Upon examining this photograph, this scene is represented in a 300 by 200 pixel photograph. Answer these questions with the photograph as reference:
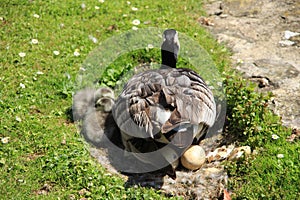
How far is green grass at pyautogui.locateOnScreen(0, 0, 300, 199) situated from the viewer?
5082 mm

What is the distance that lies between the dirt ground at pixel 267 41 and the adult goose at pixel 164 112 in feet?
4.77

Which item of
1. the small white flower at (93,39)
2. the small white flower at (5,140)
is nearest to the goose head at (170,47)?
the small white flower at (93,39)

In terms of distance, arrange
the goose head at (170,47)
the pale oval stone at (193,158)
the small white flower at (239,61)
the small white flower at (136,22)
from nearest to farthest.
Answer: the pale oval stone at (193,158) → the goose head at (170,47) → the small white flower at (239,61) → the small white flower at (136,22)

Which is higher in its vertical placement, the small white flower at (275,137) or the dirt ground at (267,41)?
the small white flower at (275,137)

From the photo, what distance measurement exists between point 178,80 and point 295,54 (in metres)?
3.00

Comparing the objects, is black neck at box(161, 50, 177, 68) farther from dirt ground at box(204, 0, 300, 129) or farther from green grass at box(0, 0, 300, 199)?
dirt ground at box(204, 0, 300, 129)

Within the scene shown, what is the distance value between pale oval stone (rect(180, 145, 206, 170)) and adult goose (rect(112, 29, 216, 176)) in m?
0.15

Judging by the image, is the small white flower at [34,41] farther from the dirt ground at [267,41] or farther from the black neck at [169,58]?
the dirt ground at [267,41]

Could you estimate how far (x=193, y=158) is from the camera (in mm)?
5379

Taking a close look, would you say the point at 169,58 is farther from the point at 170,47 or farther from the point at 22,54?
the point at 22,54

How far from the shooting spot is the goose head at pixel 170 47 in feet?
20.5

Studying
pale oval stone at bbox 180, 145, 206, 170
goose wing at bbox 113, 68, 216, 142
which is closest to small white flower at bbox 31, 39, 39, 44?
goose wing at bbox 113, 68, 216, 142

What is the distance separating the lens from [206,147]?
598 cm

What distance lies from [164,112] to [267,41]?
3.94 m
